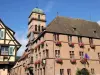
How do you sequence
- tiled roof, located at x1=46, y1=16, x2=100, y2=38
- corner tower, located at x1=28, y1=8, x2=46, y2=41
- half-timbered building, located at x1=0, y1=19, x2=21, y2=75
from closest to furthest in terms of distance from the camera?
half-timbered building, located at x1=0, y1=19, x2=21, y2=75 < tiled roof, located at x1=46, y1=16, x2=100, y2=38 < corner tower, located at x1=28, y1=8, x2=46, y2=41

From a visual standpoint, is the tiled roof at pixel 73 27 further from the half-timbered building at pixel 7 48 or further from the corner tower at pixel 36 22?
the corner tower at pixel 36 22

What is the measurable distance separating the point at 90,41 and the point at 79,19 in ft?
23.6

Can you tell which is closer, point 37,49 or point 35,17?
point 37,49

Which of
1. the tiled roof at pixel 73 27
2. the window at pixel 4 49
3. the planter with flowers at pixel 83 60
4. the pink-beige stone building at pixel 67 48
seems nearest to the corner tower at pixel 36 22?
Answer: the pink-beige stone building at pixel 67 48

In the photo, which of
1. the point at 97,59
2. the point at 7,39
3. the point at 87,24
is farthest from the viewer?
the point at 87,24

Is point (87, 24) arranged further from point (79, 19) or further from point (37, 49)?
point (37, 49)

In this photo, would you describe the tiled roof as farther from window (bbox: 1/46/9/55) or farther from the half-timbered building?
window (bbox: 1/46/9/55)

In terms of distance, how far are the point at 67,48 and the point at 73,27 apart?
575 centimetres

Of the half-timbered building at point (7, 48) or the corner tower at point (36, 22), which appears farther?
the corner tower at point (36, 22)

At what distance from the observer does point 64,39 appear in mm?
41188

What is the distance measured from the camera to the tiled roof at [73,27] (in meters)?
41.9

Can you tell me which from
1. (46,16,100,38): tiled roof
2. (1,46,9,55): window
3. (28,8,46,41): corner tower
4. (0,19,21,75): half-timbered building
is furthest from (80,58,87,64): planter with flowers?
(28,8,46,41): corner tower

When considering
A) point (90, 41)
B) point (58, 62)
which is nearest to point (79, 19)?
point (90, 41)

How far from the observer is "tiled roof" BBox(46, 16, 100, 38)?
41891mm
